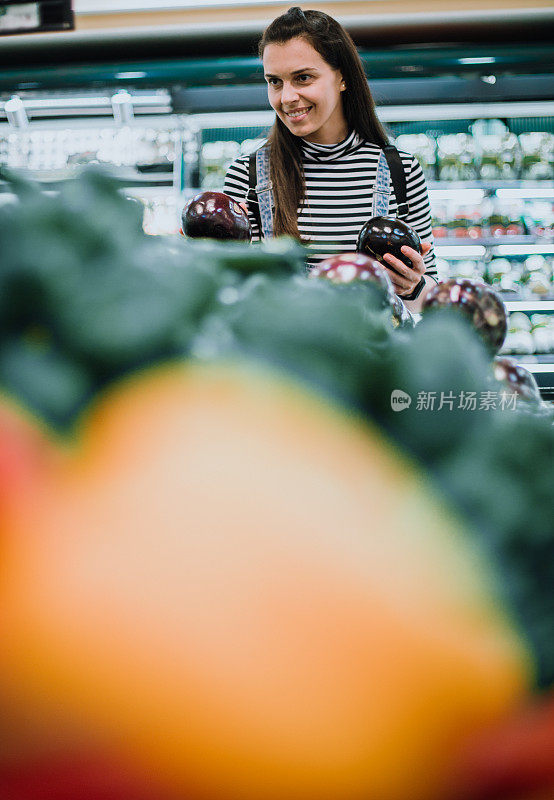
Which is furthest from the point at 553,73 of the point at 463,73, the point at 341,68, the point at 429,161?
the point at 341,68

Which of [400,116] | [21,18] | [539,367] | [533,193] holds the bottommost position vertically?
[539,367]

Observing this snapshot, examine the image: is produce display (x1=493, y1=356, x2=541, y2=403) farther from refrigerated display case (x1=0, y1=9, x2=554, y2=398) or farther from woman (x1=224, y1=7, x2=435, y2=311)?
refrigerated display case (x1=0, y1=9, x2=554, y2=398)

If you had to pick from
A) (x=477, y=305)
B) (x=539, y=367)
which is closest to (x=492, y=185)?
(x=539, y=367)

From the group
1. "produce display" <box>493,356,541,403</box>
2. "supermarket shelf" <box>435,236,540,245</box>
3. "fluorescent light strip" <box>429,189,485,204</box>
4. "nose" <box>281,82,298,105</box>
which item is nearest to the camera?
"produce display" <box>493,356,541,403</box>

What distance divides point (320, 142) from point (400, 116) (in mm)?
2787

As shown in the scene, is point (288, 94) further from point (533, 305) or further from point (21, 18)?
point (21, 18)

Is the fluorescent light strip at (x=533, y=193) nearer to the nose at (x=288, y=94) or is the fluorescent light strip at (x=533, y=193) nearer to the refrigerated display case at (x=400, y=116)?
the refrigerated display case at (x=400, y=116)

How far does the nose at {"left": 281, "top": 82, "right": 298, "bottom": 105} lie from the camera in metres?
1.28

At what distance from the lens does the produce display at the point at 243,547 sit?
0.25 metres

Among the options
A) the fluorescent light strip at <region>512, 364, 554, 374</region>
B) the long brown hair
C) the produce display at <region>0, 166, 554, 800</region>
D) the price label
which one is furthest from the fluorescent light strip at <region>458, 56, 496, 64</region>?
the produce display at <region>0, 166, 554, 800</region>

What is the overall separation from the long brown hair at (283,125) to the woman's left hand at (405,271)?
1.51 feet

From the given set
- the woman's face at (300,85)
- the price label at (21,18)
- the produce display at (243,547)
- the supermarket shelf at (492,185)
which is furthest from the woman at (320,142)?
the price label at (21,18)

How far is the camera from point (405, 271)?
814 millimetres

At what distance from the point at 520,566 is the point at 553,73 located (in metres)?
4.11
